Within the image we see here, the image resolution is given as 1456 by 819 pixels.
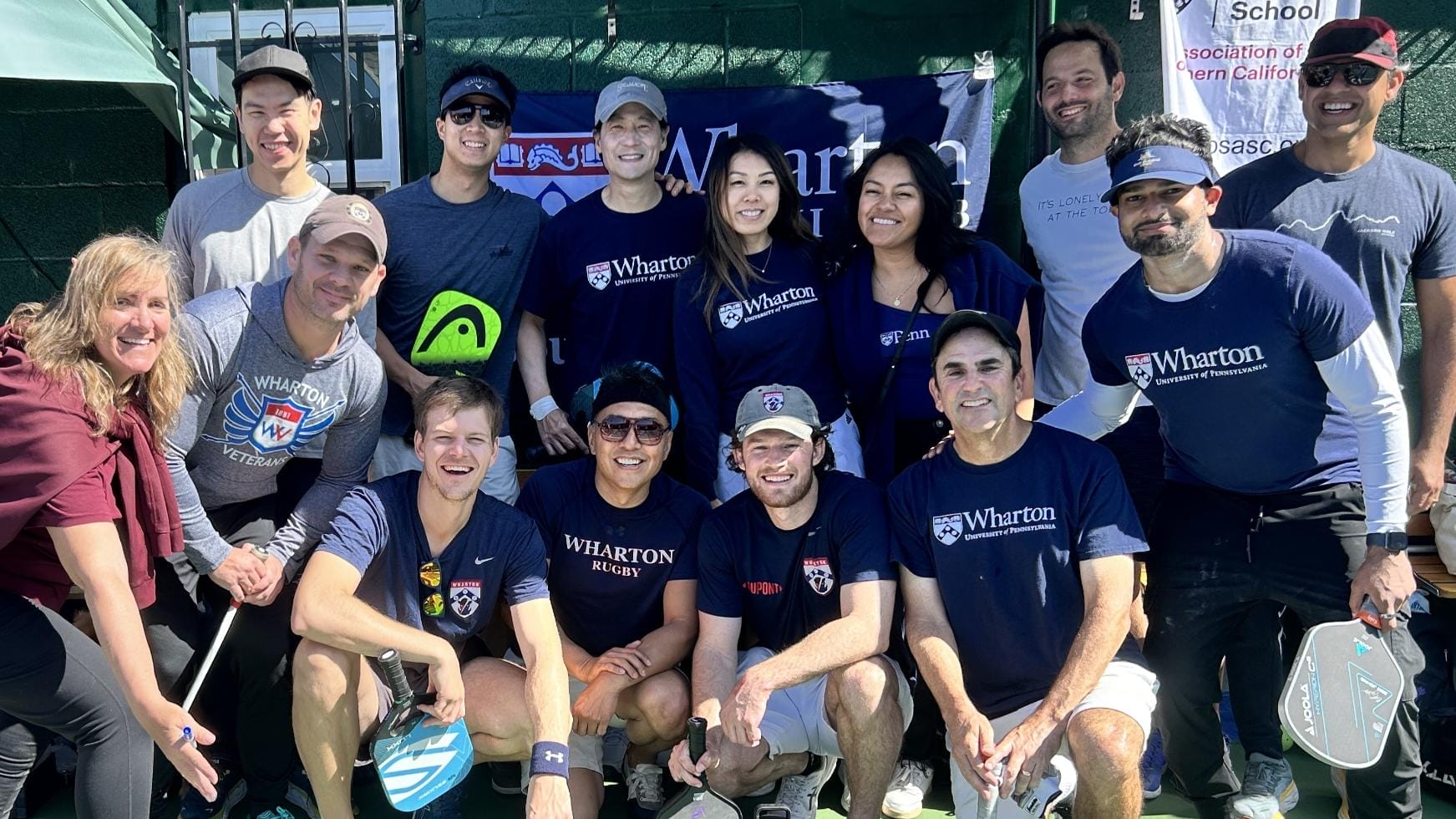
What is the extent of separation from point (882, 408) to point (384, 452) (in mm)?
1570

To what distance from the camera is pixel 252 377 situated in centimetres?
297

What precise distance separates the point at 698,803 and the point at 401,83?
124 inches

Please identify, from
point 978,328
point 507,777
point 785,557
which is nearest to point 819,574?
point 785,557

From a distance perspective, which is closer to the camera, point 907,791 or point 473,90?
point 907,791

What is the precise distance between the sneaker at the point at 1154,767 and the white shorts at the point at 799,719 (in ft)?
2.43

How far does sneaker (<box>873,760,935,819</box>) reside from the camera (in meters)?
3.10

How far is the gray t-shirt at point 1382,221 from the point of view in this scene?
117 inches

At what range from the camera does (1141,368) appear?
9.62ft

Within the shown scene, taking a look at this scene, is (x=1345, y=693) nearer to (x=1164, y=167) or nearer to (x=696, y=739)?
(x=1164, y=167)

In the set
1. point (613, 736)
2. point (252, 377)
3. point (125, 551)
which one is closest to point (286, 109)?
point (252, 377)

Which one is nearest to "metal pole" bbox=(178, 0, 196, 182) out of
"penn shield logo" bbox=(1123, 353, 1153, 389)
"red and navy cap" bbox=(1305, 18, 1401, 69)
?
"penn shield logo" bbox=(1123, 353, 1153, 389)

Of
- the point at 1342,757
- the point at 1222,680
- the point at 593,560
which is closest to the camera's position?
the point at 1342,757

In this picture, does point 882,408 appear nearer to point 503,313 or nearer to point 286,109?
point 503,313

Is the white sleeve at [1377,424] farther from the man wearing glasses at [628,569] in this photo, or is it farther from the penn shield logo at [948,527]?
the man wearing glasses at [628,569]
